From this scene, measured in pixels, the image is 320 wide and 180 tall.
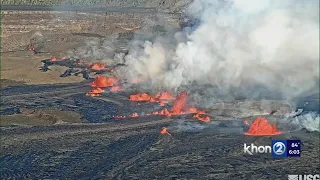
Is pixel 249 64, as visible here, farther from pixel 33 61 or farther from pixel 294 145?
pixel 33 61

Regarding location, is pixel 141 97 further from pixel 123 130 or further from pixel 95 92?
pixel 123 130

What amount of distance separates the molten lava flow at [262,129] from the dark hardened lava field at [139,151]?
947mm

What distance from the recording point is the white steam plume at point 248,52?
42688 millimetres

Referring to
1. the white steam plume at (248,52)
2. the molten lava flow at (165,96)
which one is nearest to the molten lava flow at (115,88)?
the white steam plume at (248,52)

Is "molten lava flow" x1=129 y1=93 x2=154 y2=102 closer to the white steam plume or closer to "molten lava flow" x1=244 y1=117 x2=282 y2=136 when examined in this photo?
the white steam plume

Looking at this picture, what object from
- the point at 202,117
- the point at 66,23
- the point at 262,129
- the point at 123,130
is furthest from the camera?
the point at 66,23

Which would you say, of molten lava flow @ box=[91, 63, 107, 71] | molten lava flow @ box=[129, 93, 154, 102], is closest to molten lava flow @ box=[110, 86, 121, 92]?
molten lava flow @ box=[129, 93, 154, 102]

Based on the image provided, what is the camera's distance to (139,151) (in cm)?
4034

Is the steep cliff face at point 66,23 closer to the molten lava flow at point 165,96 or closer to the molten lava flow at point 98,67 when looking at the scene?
the molten lava flow at point 98,67

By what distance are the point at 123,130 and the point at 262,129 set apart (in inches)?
472

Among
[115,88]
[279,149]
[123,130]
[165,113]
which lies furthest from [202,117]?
[115,88]

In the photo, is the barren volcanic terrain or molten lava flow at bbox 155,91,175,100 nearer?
the barren volcanic terrain

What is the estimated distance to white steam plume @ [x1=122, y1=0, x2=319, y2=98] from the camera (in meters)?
42.7

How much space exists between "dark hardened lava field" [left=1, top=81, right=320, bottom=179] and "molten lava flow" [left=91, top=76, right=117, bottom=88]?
12.9 m
